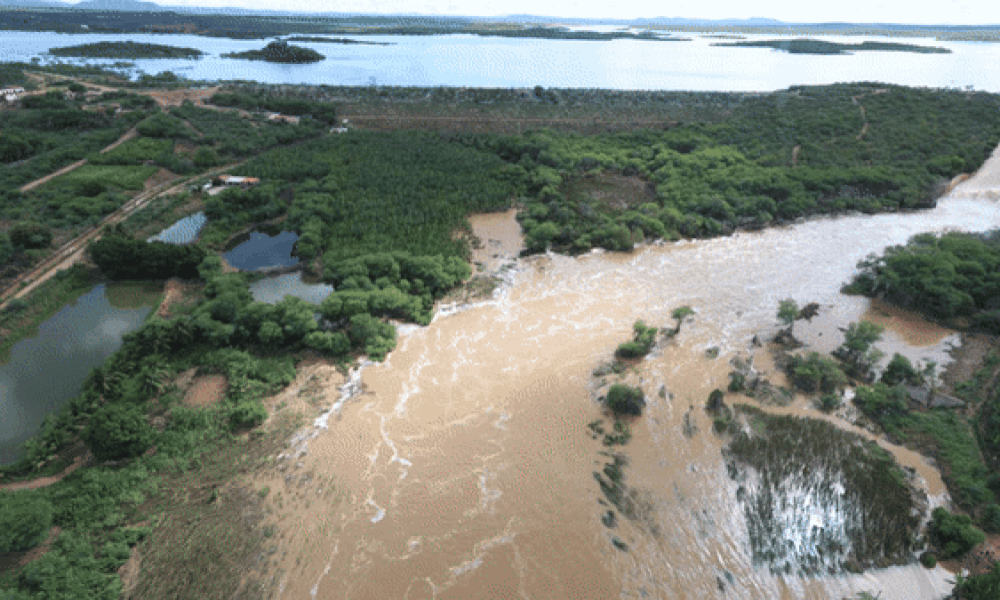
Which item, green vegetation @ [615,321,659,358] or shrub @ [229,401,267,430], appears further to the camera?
green vegetation @ [615,321,659,358]

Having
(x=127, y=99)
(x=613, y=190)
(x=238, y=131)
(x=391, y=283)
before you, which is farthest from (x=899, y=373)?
(x=127, y=99)

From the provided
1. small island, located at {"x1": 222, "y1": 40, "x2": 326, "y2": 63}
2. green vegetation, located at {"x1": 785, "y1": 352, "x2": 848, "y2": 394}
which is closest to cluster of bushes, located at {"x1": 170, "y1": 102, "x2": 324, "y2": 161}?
green vegetation, located at {"x1": 785, "y1": 352, "x2": 848, "y2": 394}

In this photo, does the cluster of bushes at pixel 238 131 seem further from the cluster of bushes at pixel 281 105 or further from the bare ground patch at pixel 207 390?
the bare ground patch at pixel 207 390

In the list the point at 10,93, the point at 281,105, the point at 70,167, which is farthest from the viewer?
the point at 281,105

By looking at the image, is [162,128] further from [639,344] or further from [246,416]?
[639,344]

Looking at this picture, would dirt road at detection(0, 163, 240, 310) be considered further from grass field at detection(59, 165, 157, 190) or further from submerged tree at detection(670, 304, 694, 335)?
submerged tree at detection(670, 304, 694, 335)

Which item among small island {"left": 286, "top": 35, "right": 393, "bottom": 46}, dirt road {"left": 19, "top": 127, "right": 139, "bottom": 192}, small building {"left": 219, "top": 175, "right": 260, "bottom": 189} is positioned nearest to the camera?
dirt road {"left": 19, "top": 127, "right": 139, "bottom": 192}

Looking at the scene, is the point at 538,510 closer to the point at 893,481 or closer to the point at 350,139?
the point at 893,481
